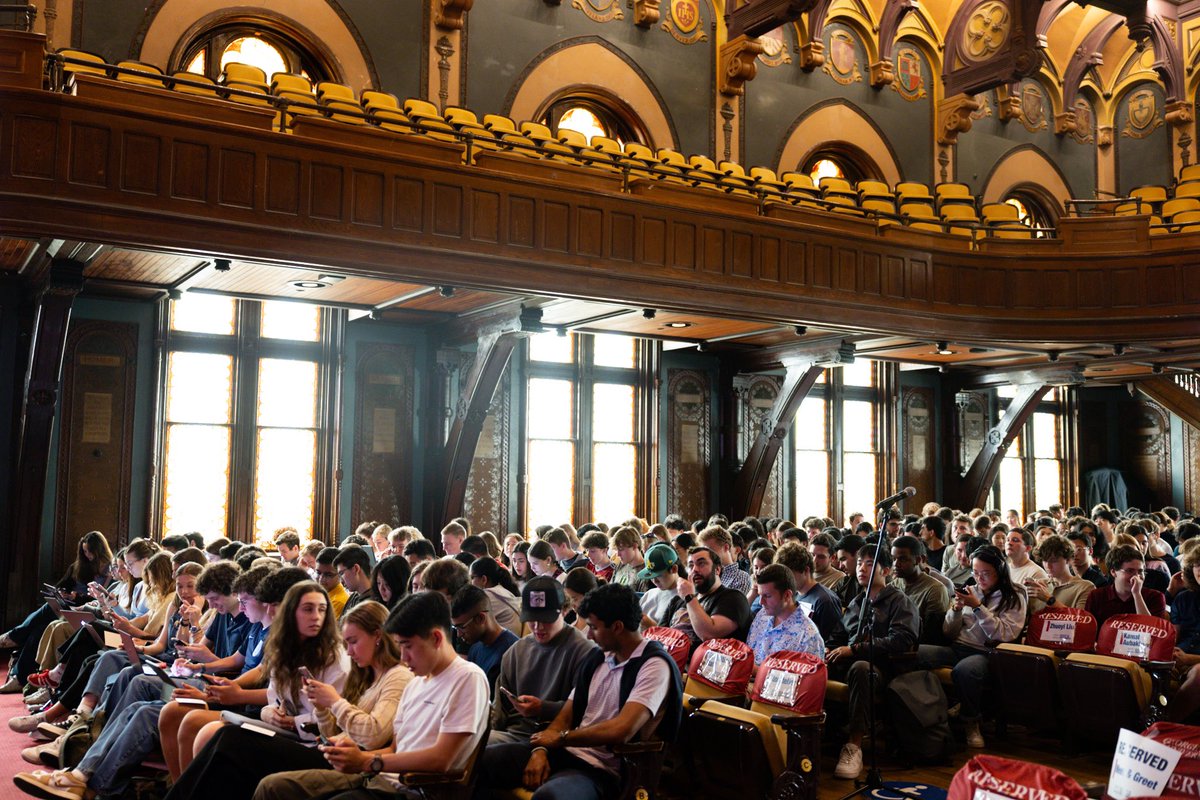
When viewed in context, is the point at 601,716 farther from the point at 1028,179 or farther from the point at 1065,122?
the point at 1065,122

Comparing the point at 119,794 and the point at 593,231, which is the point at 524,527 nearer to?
the point at 593,231

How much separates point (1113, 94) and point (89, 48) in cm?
1667

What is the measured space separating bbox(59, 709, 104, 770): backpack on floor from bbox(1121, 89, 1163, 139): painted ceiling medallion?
18.9m

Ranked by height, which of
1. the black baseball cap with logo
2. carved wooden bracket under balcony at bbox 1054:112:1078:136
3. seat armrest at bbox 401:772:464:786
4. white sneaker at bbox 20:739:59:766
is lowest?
white sneaker at bbox 20:739:59:766

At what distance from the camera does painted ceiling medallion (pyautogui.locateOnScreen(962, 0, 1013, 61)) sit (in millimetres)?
13906

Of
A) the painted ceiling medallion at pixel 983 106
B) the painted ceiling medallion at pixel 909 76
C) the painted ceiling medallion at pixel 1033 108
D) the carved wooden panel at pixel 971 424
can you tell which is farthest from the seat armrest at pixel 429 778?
the painted ceiling medallion at pixel 1033 108

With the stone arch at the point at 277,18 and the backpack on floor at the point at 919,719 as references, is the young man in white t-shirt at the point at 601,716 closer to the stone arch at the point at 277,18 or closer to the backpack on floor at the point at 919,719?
the backpack on floor at the point at 919,719

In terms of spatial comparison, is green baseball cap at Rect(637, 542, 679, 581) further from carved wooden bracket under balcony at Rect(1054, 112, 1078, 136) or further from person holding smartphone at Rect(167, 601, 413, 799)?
carved wooden bracket under balcony at Rect(1054, 112, 1078, 136)

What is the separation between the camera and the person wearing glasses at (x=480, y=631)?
477cm

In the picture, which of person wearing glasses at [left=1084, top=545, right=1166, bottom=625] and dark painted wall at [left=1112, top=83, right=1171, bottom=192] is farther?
dark painted wall at [left=1112, top=83, right=1171, bottom=192]

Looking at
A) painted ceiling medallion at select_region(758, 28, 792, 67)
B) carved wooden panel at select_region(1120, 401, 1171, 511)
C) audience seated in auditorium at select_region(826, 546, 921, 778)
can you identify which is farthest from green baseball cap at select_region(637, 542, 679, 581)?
carved wooden panel at select_region(1120, 401, 1171, 511)

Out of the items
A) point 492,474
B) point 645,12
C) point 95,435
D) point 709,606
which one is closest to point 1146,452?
point 645,12

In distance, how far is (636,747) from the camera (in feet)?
13.1

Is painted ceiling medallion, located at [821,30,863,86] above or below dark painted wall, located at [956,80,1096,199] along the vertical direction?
above
